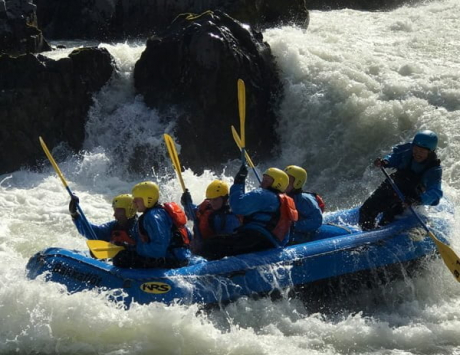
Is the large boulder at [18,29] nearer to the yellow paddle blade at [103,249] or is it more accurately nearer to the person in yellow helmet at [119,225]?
the person in yellow helmet at [119,225]

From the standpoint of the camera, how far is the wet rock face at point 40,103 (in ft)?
40.6

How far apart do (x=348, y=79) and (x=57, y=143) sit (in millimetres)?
5235

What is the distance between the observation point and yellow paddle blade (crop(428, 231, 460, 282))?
754 cm

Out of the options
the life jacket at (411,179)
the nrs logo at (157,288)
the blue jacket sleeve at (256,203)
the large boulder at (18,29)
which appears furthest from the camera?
the large boulder at (18,29)

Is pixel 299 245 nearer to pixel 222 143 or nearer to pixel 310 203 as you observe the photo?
pixel 310 203

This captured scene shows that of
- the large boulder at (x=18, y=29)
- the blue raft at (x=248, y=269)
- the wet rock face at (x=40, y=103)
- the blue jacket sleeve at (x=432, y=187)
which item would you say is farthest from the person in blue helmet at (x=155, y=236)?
the large boulder at (x=18, y=29)

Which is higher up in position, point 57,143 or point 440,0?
point 440,0

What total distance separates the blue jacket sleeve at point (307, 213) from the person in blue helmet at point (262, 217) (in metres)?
0.54

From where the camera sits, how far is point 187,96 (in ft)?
43.1

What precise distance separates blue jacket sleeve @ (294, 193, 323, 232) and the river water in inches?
38.9

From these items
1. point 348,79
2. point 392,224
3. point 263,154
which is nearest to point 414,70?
point 348,79

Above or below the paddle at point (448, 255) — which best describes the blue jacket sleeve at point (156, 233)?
above

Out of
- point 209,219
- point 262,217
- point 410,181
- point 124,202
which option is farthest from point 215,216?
point 410,181

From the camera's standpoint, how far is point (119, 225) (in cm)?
774
